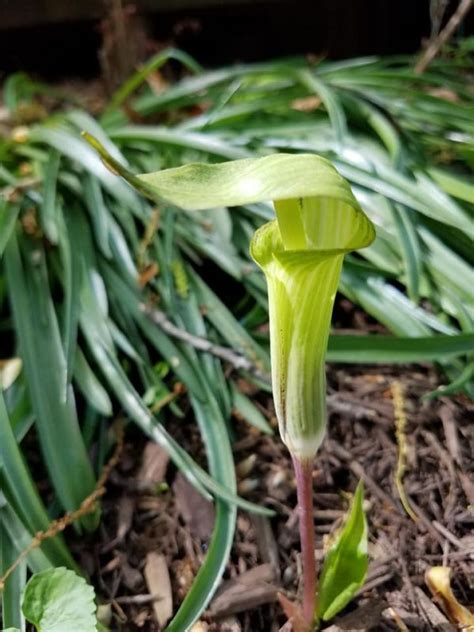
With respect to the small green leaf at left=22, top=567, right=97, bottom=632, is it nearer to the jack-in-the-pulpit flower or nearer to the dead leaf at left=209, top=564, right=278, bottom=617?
the dead leaf at left=209, top=564, right=278, bottom=617

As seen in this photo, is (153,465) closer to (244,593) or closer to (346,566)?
(244,593)

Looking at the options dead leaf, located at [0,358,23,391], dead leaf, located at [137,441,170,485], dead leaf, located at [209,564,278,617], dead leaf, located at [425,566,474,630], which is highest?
dead leaf, located at [0,358,23,391]

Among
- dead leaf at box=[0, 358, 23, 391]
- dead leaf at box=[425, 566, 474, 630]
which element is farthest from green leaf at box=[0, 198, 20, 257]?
dead leaf at box=[425, 566, 474, 630]

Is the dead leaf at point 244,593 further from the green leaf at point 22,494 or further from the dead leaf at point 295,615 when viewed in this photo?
the green leaf at point 22,494

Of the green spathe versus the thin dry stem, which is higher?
the green spathe

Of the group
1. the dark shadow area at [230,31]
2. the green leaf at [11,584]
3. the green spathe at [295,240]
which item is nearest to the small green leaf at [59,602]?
the green leaf at [11,584]

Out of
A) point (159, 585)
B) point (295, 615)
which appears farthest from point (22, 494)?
point (295, 615)
